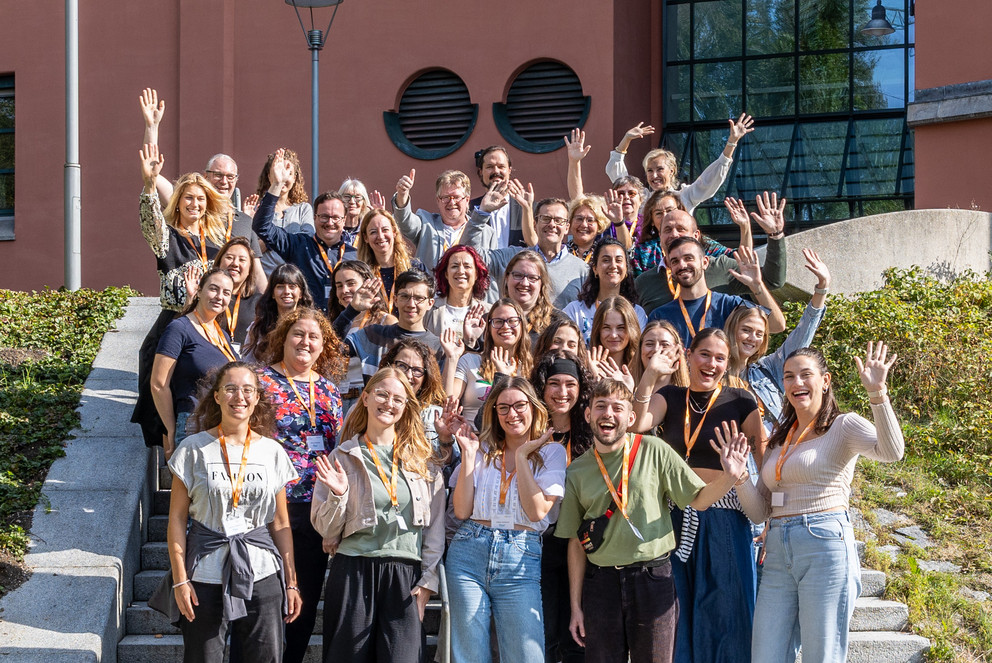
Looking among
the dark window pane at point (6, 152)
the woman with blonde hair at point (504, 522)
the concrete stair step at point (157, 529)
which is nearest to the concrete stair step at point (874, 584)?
the woman with blonde hair at point (504, 522)

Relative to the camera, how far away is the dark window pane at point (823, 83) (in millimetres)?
15805

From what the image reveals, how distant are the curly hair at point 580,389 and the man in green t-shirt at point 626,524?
0.97ft

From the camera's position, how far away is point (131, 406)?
8.55 metres

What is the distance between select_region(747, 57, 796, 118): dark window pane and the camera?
16.0 m

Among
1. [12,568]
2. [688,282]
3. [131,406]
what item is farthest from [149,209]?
[688,282]

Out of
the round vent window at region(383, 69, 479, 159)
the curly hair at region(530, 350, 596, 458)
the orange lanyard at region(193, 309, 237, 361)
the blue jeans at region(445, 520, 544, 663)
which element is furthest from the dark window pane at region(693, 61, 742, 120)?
the blue jeans at region(445, 520, 544, 663)

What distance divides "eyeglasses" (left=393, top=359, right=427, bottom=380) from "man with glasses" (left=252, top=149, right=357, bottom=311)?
75.0 inches

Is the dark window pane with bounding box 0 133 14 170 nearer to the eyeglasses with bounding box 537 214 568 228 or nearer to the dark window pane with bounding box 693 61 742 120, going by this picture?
the dark window pane with bounding box 693 61 742 120

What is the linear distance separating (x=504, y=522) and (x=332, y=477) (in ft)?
2.83

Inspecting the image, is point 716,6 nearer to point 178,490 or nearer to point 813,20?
point 813,20

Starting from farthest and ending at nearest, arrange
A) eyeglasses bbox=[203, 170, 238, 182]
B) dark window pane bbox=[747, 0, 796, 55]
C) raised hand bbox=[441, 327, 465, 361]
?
dark window pane bbox=[747, 0, 796, 55] → eyeglasses bbox=[203, 170, 238, 182] → raised hand bbox=[441, 327, 465, 361]

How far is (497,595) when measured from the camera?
565 cm

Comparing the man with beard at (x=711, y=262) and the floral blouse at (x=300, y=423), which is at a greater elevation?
the man with beard at (x=711, y=262)

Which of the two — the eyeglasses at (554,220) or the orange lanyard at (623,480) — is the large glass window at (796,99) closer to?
the eyeglasses at (554,220)
